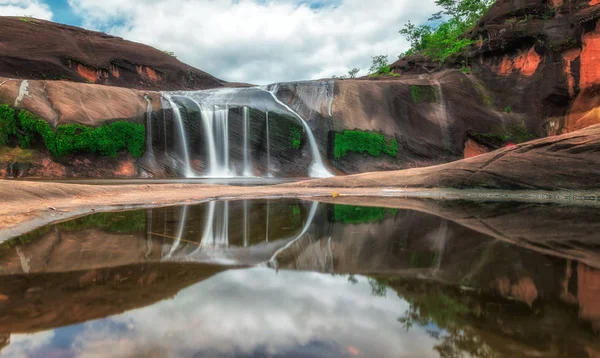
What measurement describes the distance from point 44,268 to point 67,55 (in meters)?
36.8

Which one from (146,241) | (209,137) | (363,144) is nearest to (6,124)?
(209,137)

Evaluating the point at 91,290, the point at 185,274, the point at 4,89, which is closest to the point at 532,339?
the point at 185,274

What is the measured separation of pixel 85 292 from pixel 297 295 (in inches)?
61.0

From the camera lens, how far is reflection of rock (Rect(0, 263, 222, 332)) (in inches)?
86.7

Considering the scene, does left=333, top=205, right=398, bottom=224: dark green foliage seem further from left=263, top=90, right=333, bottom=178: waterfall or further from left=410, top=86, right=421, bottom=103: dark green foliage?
left=410, top=86, right=421, bottom=103: dark green foliage

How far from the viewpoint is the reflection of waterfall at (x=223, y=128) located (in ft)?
74.6

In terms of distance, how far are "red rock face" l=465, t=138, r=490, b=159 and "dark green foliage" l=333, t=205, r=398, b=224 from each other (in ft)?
75.8

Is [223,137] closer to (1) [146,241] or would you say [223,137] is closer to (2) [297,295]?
(1) [146,241]

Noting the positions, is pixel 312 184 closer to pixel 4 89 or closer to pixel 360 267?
pixel 360 267

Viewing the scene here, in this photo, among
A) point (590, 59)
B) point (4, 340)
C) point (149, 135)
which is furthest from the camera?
point (590, 59)

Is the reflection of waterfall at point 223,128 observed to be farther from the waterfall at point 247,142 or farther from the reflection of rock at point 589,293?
the reflection of rock at point 589,293

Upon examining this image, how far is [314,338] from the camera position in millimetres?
2012

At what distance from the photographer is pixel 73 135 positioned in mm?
18859

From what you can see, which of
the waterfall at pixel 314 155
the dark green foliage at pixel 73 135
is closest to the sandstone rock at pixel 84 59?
the dark green foliage at pixel 73 135
